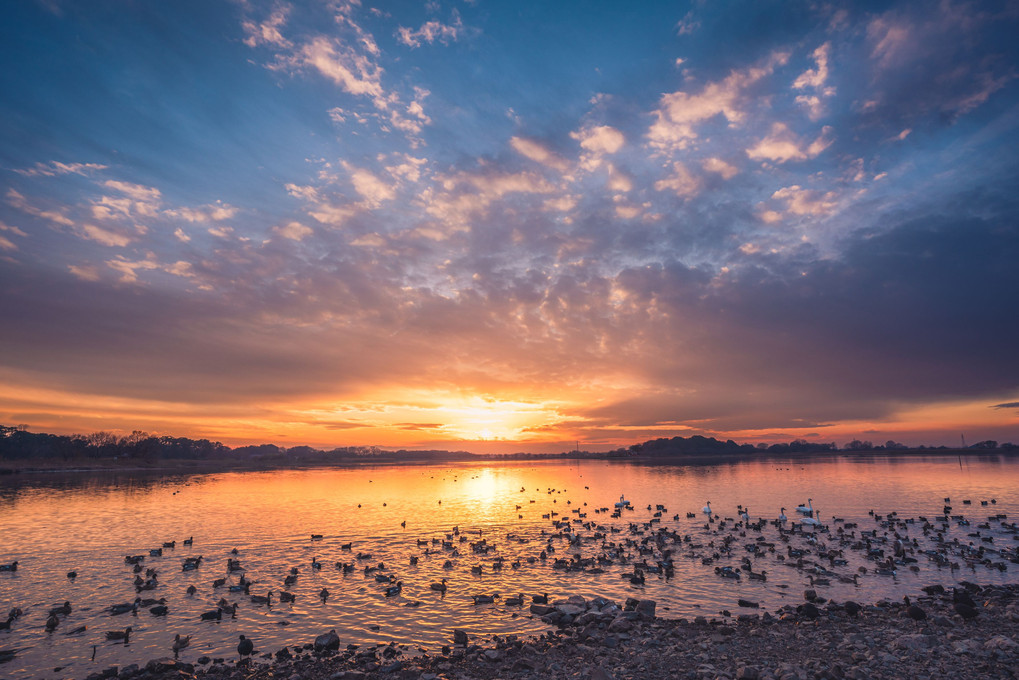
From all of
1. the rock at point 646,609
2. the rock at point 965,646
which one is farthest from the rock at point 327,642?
the rock at point 965,646

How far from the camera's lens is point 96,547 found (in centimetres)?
3788

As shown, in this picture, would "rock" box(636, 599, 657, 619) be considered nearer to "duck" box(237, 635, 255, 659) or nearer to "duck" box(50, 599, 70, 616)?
"duck" box(237, 635, 255, 659)

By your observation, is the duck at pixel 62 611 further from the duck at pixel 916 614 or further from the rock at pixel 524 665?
the duck at pixel 916 614

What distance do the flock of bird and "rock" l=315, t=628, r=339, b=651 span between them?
8.42ft

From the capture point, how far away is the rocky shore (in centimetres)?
A: 1527

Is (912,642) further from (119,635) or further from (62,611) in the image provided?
(62,611)

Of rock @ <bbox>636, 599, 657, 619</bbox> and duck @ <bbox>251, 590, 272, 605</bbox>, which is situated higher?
rock @ <bbox>636, 599, 657, 619</bbox>

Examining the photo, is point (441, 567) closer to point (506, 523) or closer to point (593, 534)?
point (593, 534)

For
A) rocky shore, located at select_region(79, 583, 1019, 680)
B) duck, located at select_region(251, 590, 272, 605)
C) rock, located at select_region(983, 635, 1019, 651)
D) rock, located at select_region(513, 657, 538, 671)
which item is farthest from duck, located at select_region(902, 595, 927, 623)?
duck, located at select_region(251, 590, 272, 605)

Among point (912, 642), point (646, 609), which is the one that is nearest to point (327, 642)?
point (646, 609)

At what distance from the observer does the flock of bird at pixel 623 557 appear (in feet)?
80.3

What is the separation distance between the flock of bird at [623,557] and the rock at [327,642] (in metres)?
2.57

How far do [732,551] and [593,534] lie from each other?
12362 millimetres

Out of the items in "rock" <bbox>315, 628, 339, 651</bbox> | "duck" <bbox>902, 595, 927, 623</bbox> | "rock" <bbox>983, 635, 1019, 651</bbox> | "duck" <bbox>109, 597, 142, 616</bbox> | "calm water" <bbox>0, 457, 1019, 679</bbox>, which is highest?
"rock" <bbox>983, 635, 1019, 651</bbox>
